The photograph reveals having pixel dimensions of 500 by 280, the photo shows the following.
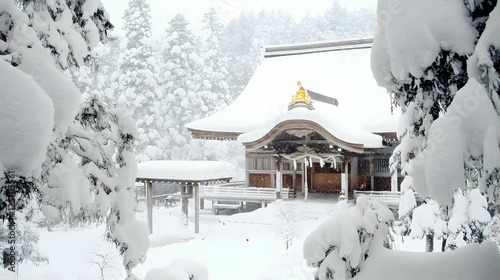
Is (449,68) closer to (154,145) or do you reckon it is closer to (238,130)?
(238,130)

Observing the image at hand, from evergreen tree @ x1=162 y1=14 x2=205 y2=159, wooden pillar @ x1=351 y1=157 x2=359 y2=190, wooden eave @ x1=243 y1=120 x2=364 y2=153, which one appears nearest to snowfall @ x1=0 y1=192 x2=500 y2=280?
wooden pillar @ x1=351 y1=157 x2=359 y2=190

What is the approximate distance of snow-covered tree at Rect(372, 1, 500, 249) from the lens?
2.66 m

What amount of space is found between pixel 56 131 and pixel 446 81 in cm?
339

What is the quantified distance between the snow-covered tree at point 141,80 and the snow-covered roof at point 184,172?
11.4 m

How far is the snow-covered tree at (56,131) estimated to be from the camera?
2475mm

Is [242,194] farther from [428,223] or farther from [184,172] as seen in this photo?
[428,223]

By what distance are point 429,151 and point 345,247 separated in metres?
1.12

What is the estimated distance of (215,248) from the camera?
13.4m

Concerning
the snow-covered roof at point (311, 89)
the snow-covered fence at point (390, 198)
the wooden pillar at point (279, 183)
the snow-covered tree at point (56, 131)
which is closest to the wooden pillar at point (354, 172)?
the snow-covered fence at point (390, 198)

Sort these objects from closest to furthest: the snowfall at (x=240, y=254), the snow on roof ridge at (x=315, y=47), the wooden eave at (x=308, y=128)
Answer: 1. the snowfall at (x=240, y=254)
2. the wooden eave at (x=308, y=128)
3. the snow on roof ridge at (x=315, y=47)

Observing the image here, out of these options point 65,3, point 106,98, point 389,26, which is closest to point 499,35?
point 389,26

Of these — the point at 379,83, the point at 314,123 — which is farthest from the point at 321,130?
the point at 379,83

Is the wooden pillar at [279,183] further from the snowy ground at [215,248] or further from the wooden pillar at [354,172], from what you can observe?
the wooden pillar at [354,172]

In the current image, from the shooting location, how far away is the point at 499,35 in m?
2.62
